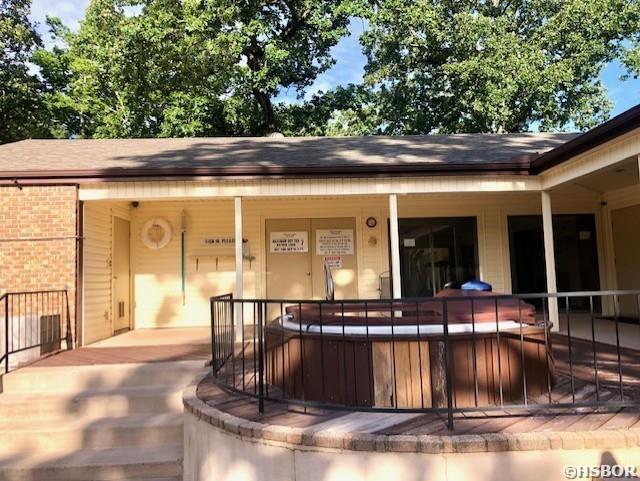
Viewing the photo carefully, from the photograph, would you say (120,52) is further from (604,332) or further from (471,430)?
(471,430)

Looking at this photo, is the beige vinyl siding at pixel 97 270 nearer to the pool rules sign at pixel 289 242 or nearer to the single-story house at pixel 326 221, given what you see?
the single-story house at pixel 326 221

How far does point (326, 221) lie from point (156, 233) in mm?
3257

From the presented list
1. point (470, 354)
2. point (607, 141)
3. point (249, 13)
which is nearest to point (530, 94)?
point (249, 13)

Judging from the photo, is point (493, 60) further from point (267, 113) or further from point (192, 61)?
point (192, 61)

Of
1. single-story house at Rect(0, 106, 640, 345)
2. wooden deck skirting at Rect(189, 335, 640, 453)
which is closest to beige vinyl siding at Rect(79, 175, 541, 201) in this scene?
single-story house at Rect(0, 106, 640, 345)

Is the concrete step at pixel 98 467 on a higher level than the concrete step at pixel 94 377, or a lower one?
lower

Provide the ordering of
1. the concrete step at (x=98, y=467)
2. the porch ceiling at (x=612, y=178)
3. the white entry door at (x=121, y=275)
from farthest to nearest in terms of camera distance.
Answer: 1. the white entry door at (x=121, y=275)
2. the porch ceiling at (x=612, y=178)
3. the concrete step at (x=98, y=467)

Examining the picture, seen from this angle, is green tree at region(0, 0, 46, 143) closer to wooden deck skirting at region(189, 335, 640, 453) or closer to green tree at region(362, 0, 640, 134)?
green tree at region(362, 0, 640, 134)

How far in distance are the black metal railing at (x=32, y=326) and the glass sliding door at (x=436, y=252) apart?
604 centimetres

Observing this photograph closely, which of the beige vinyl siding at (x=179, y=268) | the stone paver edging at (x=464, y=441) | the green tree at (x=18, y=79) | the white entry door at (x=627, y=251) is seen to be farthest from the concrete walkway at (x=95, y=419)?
the green tree at (x=18, y=79)

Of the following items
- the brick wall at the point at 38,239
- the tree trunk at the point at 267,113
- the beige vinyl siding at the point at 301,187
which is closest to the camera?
the brick wall at the point at 38,239

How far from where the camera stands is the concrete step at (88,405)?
481cm

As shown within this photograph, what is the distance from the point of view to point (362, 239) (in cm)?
974

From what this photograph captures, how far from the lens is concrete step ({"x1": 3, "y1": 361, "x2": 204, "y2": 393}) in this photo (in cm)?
518
